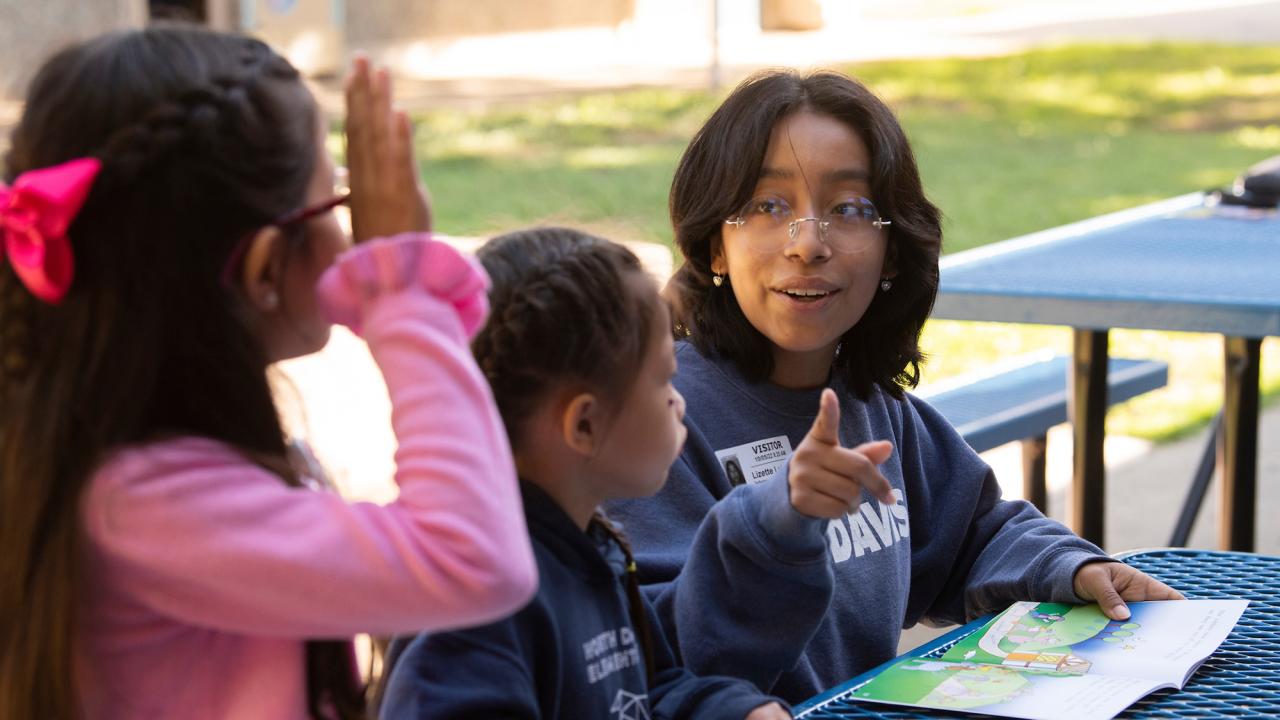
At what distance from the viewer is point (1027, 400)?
13.9ft

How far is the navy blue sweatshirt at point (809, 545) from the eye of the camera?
5.69ft

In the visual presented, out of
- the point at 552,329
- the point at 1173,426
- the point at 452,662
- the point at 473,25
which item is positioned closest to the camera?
the point at 452,662

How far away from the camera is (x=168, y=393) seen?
1366 mm

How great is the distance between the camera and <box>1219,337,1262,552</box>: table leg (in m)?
4.23

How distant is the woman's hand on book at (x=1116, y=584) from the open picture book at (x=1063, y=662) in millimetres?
21

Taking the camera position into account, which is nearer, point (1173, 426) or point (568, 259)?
point (568, 259)

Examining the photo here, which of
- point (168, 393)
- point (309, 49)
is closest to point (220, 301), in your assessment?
point (168, 393)

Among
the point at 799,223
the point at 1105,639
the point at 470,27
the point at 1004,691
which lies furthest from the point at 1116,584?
the point at 470,27

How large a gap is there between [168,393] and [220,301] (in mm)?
87

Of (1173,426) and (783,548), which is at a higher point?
(783,548)

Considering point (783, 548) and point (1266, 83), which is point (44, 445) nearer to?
point (783, 548)

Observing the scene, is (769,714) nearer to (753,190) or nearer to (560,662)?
(560,662)

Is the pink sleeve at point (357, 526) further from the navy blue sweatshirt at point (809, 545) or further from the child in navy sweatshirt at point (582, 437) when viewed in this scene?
the navy blue sweatshirt at point (809, 545)

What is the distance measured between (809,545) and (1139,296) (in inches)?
72.2
